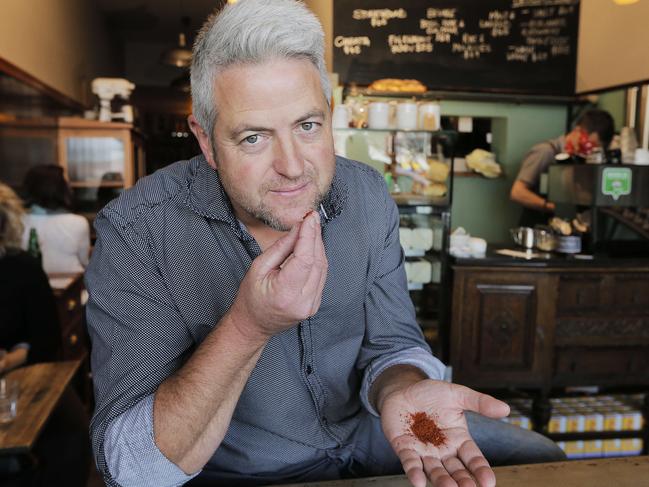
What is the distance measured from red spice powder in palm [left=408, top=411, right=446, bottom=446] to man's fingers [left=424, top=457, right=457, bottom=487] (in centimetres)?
5

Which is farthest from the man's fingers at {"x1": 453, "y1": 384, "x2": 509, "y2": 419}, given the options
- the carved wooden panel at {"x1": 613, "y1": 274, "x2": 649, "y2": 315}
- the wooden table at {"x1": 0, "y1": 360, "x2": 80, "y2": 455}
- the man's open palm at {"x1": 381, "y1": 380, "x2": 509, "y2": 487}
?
the carved wooden panel at {"x1": 613, "y1": 274, "x2": 649, "y2": 315}

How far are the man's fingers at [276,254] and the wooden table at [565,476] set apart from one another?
47 cm

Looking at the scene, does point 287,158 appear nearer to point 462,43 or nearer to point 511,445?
point 511,445

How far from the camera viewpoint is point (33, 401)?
6.15 ft

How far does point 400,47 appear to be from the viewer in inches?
176

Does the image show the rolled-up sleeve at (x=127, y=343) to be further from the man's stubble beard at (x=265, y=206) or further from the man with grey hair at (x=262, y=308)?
the man's stubble beard at (x=265, y=206)

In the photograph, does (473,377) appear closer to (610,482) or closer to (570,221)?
(570,221)

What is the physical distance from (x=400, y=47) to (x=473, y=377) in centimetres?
259

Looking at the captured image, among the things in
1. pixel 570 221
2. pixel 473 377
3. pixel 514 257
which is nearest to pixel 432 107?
pixel 514 257

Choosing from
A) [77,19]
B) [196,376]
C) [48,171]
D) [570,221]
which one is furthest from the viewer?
[77,19]

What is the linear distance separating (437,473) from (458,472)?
0.13ft

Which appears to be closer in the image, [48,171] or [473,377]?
[473,377]

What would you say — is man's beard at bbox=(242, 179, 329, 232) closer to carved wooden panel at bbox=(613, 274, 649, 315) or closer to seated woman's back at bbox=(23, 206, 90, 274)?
carved wooden panel at bbox=(613, 274, 649, 315)

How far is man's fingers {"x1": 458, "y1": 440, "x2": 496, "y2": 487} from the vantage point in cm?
99
